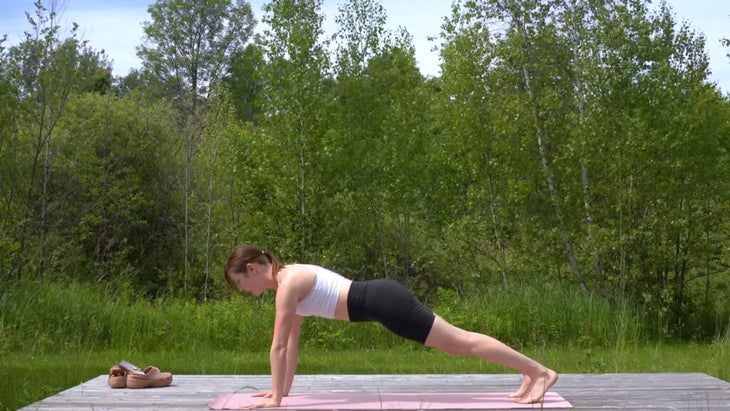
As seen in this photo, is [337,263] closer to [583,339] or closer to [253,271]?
[583,339]

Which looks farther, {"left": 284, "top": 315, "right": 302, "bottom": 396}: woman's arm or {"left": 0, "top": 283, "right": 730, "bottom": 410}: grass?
{"left": 0, "top": 283, "right": 730, "bottom": 410}: grass

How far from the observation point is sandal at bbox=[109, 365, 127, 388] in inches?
205

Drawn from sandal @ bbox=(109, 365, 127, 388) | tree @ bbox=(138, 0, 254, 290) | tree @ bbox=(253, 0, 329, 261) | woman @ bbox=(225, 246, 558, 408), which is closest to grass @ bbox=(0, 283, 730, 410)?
tree @ bbox=(253, 0, 329, 261)

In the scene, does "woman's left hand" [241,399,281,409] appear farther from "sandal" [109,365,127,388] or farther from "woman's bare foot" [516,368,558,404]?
"woman's bare foot" [516,368,558,404]

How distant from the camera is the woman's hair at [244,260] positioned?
182 inches

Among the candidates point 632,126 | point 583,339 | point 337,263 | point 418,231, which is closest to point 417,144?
point 418,231

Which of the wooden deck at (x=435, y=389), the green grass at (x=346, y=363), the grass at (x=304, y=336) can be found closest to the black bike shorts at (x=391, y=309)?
the wooden deck at (x=435, y=389)

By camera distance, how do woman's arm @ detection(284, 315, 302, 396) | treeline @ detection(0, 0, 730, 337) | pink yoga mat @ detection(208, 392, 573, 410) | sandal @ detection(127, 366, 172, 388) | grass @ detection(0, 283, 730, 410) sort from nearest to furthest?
pink yoga mat @ detection(208, 392, 573, 410) < woman's arm @ detection(284, 315, 302, 396) < sandal @ detection(127, 366, 172, 388) < grass @ detection(0, 283, 730, 410) < treeline @ detection(0, 0, 730, 337)

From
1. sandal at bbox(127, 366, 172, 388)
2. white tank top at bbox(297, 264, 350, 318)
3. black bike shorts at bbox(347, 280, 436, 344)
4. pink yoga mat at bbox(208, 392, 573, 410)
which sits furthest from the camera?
sandal at bbox(127, 366, 172, 388)

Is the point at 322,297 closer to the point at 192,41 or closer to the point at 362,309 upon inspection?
the point at 362,309

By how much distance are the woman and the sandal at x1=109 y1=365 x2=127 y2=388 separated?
40.9 inches

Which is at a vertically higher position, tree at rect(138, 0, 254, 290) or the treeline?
tree at rect(138, 0, 254, 290)

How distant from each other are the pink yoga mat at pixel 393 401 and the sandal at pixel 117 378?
773 millimetres

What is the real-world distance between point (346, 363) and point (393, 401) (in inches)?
222
